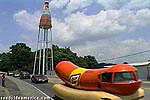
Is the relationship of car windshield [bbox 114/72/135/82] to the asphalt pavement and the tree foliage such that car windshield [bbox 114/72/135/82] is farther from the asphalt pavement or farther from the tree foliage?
the tree foliage

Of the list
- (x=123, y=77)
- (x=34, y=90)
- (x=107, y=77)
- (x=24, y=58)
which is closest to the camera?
(x=123, y=77)

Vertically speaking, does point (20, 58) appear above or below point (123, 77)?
above

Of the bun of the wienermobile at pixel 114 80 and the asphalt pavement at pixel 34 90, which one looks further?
the asphalt pavement at pixel 34 90

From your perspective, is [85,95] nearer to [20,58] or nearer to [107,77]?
[107,77]

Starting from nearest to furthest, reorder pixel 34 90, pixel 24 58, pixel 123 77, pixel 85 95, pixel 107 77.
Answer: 1. pixel 123 77
2. pixel 107 77
3. pixel 85 95
4. pixel 34 90
5. pixel 24 58

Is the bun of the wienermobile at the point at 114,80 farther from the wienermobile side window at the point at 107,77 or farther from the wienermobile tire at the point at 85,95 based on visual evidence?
the wienermobile tire at the point at 85,95

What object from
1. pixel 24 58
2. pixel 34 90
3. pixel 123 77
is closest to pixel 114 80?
pixel 123 77

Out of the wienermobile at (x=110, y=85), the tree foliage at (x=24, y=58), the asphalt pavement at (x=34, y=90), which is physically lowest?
the asphalt pavement at (x=34, y=90)

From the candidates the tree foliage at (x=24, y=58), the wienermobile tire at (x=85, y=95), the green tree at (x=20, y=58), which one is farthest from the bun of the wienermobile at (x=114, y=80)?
the green tree at (x=20, y=58)

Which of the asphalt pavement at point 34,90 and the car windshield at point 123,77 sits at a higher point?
the car windshield at point 123,77

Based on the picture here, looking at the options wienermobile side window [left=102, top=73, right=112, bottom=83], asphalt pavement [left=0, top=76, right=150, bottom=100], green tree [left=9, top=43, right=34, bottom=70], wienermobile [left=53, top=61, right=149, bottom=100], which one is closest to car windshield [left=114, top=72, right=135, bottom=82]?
wienermobile [left=53, top=61, right=149, bottom=100]

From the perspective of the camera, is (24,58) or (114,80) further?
(24,58)

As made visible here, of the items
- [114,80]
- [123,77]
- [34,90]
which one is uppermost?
[123,77]

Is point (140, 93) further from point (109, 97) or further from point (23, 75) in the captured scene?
point (23, 75)
